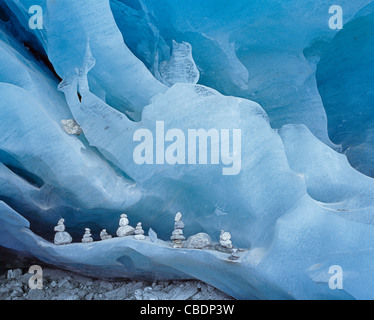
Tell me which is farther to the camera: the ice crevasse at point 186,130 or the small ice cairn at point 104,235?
the small ice cairn at point 104,235

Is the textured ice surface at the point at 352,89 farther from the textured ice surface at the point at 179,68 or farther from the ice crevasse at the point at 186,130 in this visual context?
the textured ice surface at the point at 179,68

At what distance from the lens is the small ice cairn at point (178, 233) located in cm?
145

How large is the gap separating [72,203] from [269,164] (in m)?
0.85

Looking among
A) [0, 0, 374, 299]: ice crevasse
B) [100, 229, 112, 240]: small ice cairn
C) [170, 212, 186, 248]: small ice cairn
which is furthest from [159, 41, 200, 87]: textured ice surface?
[100, 229, 112, 240]: small ice cairn

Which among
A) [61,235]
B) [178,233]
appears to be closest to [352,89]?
[178,233]

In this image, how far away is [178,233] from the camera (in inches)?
57.2

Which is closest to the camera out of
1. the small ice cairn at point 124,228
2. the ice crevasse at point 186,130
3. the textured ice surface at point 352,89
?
the ice crevasse at point 186,130

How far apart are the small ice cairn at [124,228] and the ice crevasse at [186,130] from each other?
0.18 feet

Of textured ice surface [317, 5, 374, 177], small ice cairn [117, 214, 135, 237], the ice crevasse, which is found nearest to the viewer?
the ice crevasse

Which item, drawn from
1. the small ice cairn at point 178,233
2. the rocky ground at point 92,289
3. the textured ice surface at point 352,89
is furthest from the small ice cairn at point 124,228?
the textured ice surface at point 352,89

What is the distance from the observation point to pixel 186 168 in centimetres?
146

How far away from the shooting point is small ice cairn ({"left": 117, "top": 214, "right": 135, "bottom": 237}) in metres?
1.48

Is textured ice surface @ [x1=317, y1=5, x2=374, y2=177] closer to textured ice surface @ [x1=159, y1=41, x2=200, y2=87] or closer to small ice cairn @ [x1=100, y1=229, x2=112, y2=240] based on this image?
textured ice surface @ [x1=159, y1=41, x2=200, y2=87]

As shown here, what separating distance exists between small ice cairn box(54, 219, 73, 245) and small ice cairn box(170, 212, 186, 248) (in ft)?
1.45
